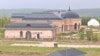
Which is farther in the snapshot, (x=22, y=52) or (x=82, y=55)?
(x=22, y=52)

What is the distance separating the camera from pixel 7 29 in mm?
28953

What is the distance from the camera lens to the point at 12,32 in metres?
28.9

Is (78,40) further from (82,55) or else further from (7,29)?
(82,55)

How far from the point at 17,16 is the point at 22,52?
19.4 meters

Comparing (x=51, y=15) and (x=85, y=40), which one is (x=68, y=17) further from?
(x=85, y=40)

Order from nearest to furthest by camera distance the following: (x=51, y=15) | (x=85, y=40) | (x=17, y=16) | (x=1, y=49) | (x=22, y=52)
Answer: (x=22, y=52), (x=1, y=49), (x=85, y=40), (x=51, y=15), (x=17, y=16)

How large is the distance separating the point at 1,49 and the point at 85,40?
7.99 m

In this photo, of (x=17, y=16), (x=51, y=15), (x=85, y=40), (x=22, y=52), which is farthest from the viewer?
(x=17, y=16)

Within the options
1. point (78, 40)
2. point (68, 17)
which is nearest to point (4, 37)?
point (78, 40)

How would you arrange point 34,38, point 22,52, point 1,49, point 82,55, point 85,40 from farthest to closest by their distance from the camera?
point 34,38, point 85,40, point 1,49, point 22,52, point 82,55

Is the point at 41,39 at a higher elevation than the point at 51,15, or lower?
lower

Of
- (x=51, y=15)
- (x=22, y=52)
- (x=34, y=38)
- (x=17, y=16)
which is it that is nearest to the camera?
(x=22, y=52)

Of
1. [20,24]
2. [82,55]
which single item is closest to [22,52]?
[82,55]

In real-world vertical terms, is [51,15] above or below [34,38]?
above
